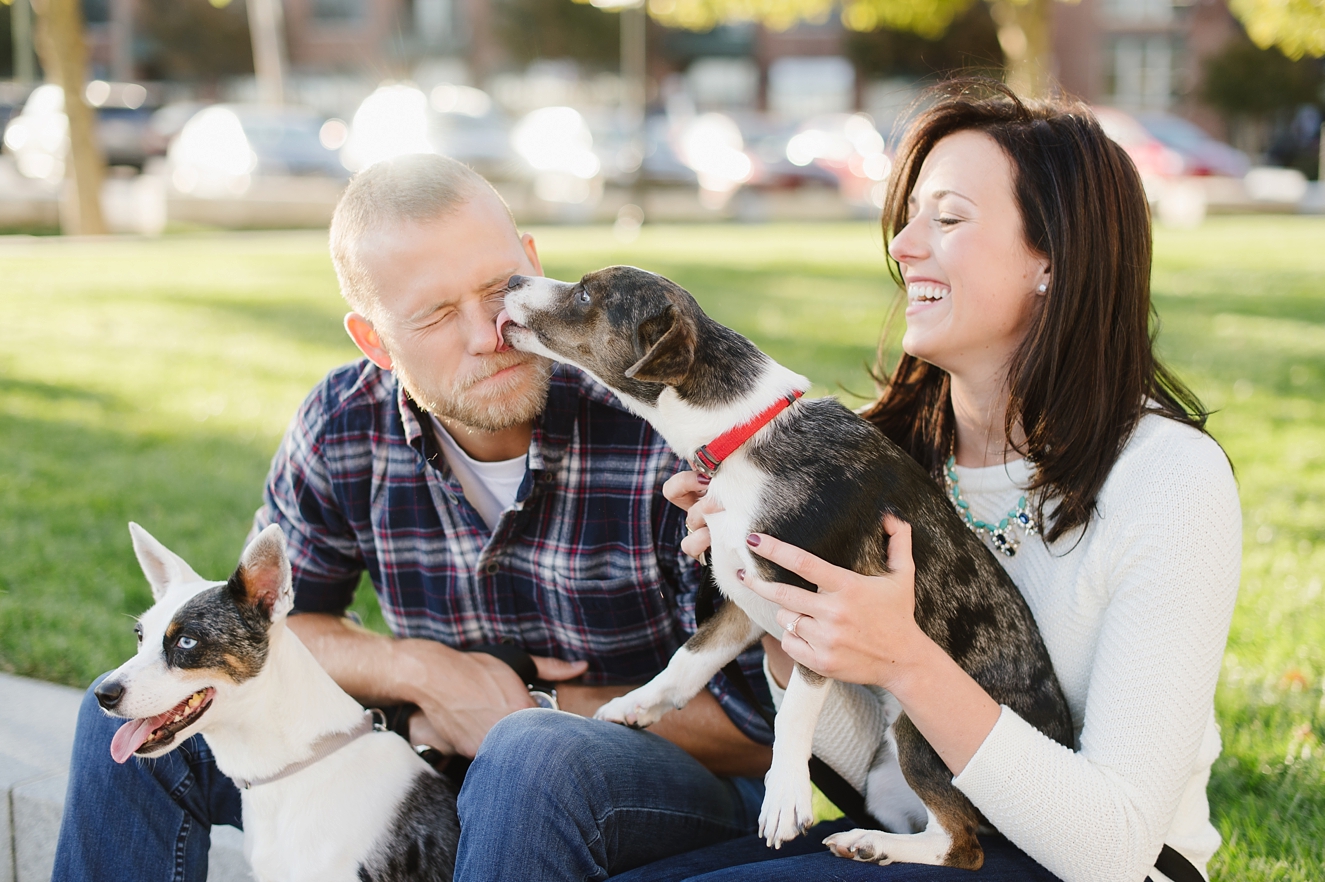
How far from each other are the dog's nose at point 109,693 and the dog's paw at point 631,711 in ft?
3.32

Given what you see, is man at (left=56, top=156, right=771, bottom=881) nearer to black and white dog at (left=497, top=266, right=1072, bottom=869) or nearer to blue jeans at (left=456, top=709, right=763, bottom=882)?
blue jeans at (left=456, top=709, right=763, bottom=882)

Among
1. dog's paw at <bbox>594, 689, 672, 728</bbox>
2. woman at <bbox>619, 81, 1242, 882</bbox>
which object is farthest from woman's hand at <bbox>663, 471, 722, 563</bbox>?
dog's paw at <bbox>594, 689, 672, 728</bbox>

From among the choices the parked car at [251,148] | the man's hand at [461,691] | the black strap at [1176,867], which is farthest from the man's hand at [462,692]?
the parked car at [251,148]

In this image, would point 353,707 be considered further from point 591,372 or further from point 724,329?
point 724,329

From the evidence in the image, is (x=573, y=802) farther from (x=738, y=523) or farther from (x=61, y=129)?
(x=61, y=129)

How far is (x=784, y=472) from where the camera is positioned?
259 centimetres

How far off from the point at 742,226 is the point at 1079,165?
18.0 meters

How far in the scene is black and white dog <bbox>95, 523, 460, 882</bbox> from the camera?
250cm

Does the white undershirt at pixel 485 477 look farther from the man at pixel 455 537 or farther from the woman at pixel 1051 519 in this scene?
the woman at pixel 1051 519

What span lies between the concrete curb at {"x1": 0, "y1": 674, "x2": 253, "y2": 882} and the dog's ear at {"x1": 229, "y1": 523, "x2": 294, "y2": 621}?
0.84 metres

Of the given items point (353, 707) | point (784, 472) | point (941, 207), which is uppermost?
point (941, 207)

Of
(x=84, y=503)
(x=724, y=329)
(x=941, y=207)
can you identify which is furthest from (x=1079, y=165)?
(x=84, y=503)

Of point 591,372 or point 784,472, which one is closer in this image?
point 784,472

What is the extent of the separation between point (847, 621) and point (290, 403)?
571 centimetres
